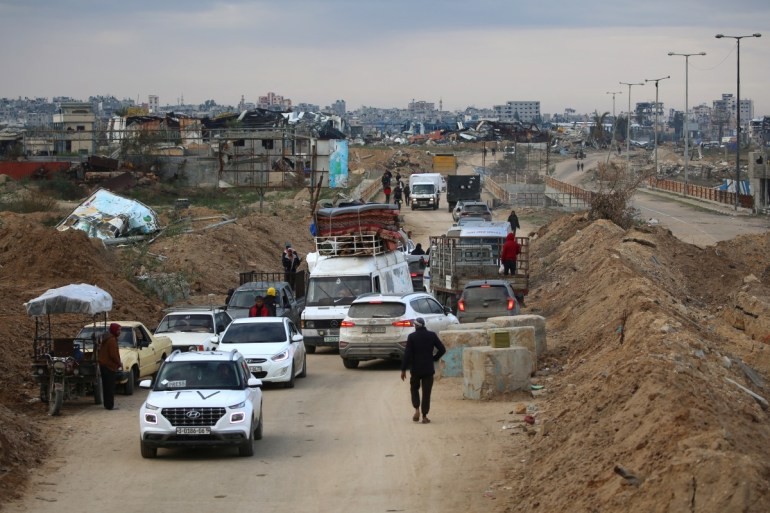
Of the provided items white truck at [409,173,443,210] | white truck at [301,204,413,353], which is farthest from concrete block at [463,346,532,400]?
white truck at [409,173,443,210]

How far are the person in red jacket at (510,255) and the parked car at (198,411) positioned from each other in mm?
19721

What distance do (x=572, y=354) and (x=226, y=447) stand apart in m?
10.1

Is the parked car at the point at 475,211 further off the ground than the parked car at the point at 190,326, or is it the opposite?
the parked car at the point at 475,211

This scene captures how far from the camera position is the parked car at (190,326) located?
25859 mm

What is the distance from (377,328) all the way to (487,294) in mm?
5526

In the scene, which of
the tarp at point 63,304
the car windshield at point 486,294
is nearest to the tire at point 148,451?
the tarp at point 63,304

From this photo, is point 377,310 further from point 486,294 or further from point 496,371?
point 496,371

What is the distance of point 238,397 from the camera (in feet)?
52.9

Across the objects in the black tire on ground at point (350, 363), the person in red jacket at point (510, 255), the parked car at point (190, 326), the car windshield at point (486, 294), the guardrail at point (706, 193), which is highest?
the guardrail at point (706, 193)

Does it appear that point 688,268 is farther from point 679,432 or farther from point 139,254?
point 679,432

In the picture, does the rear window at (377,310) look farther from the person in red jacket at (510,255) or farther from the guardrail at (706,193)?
the guardrail at (706,193)

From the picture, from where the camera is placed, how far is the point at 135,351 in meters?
23.2

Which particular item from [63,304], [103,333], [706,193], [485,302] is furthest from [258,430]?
[706,193]

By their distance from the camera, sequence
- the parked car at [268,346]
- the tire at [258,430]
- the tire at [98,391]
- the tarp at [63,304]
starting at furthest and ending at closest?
the parked car at [268,346]
the tire at [98,391]
the tarp at [63,304]
the tire at [258,430]
